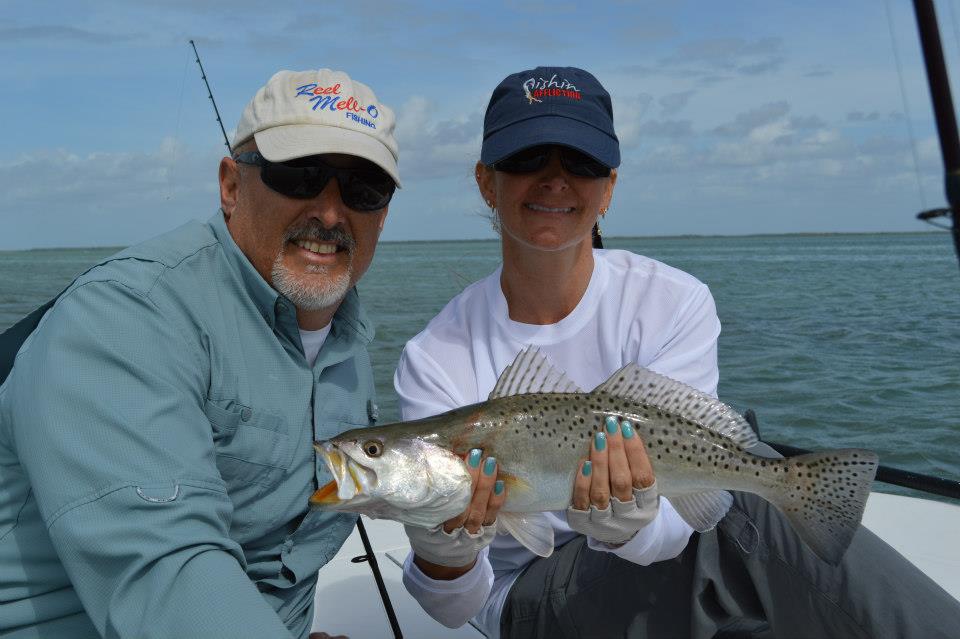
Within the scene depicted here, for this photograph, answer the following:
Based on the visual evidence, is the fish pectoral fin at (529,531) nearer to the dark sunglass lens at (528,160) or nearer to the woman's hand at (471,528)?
the woman's hand at (471,528)

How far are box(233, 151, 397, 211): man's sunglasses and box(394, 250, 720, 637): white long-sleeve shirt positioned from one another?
67 centimetres

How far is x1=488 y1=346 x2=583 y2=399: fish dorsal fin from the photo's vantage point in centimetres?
314

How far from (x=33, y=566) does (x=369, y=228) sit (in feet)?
5.46

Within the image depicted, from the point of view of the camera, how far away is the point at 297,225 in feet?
10.7

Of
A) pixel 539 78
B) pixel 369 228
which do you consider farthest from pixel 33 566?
pixel 539 78

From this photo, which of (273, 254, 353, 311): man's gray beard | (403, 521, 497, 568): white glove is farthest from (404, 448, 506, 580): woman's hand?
(273, 254, 353, 311): man's gray beard

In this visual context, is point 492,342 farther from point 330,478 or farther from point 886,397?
point 886,397

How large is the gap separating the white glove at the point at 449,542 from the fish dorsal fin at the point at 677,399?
647mm

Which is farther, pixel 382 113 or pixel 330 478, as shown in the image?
pixel 382 113

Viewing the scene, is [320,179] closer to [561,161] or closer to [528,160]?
[528,160]

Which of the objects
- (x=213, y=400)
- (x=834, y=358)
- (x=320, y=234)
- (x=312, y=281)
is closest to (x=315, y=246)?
(x=320, y=234)

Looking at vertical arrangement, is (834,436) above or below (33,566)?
below

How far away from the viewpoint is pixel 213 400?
281 centimetres

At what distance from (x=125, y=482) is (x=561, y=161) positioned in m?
1.98
